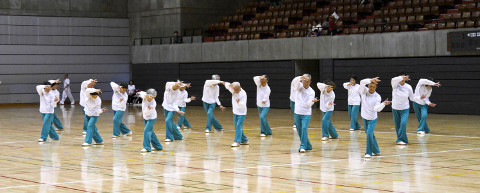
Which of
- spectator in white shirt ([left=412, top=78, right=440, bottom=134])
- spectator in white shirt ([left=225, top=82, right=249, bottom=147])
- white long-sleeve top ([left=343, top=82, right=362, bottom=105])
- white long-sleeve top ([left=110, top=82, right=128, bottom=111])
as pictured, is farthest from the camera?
white long-sleeve top ([left=343, top=82, right=362, bottom=105])

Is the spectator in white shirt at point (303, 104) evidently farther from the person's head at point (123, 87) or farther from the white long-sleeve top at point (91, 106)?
the white long-sleeve top at point (91, 106)

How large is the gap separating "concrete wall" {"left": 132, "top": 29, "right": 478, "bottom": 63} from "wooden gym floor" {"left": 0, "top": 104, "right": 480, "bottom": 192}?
731 cm

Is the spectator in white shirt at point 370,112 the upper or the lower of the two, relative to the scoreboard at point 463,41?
lower

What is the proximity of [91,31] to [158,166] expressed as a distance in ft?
98.8

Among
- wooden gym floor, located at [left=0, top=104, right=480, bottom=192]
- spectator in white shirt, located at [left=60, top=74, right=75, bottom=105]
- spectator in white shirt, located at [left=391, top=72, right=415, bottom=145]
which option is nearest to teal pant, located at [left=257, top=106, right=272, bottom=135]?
wooden gym floor, located at [left=0, top=104, right=480, bottom=192]

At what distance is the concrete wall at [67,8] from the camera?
132 feet

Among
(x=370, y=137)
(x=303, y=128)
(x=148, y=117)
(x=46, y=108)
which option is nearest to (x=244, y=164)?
(x=303, y=128)

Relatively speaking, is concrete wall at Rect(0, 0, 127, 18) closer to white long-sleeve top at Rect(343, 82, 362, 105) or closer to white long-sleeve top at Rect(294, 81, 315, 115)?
white long-sleeve top at Rect(343, 82, 362, 105)

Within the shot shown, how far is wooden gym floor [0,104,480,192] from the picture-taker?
37.2 feet

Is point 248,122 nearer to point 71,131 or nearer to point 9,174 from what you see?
point 71,131

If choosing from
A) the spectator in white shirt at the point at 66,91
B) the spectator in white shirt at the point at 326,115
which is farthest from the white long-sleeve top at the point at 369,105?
the spectator in white shirt at the point at 66,91

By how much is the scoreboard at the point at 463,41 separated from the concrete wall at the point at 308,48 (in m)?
0.33

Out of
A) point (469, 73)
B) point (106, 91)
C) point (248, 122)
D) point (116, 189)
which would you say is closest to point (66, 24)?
point (106, 91)

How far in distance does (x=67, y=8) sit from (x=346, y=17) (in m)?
17.0
